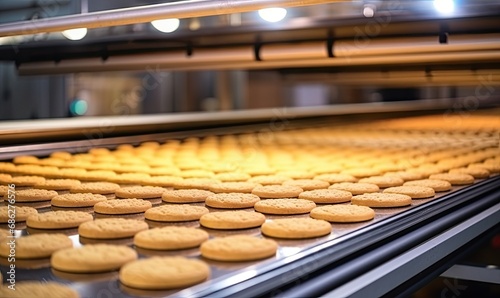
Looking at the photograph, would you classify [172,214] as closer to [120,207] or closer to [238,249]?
[120,207]

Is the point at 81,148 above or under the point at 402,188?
above

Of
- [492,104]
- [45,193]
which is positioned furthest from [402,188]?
[492,104]

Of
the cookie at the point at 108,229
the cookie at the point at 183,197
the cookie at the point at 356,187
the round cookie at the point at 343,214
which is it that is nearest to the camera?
the cookie at the point at 108,229

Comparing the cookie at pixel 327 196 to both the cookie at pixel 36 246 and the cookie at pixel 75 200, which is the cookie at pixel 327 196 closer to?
the cookie at pixel 75 200

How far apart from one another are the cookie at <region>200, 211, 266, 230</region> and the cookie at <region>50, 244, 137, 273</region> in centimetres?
33

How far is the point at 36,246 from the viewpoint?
4.08 feet

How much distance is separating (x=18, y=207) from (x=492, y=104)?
9.47 metres

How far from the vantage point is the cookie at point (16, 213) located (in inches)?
61.2

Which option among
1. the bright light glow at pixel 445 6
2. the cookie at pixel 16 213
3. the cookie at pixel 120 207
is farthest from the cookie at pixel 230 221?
the bright light glow at pixel 445 6

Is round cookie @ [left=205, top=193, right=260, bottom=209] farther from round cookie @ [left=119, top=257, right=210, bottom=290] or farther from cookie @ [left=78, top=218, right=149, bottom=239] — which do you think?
round cookie @ [left=119, top=257, right=210, bottom=290]

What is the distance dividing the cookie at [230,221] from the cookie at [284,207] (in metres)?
0.14

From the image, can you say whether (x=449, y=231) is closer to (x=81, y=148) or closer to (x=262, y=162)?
(x=262, y=162)

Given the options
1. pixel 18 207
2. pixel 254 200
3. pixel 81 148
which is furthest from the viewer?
pixel 81 148

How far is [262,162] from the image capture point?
2951 mm
